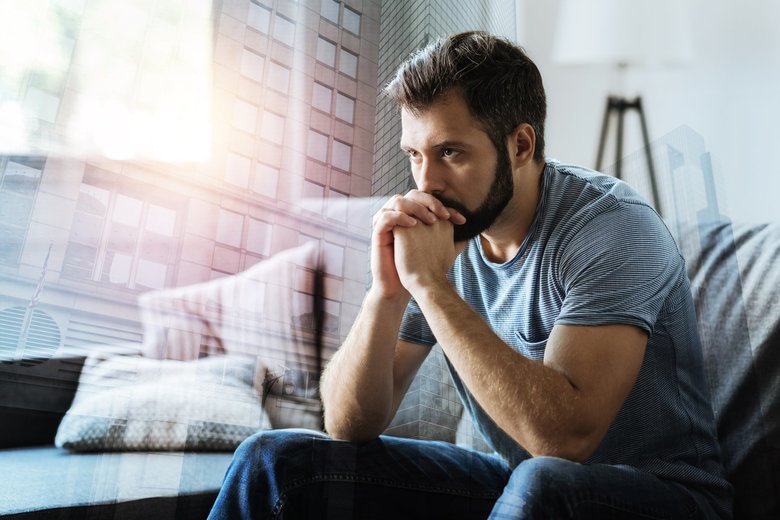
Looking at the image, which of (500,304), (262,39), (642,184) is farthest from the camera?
(642,184)

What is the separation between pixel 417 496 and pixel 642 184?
94 centimetres

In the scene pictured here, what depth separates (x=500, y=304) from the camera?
3.22ft

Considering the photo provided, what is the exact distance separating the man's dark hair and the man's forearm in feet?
1.11

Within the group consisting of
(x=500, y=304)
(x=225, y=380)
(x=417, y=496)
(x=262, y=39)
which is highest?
(x=262, y=39)

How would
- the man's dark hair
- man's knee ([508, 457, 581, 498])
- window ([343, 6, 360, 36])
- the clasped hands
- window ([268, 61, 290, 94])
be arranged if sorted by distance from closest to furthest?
man's knee ([508, 457, 581, 498]) < the clasped hands < the man's dark hair < window ([268, 61, 290, 94]) < window ([343, 6, 360, 36])

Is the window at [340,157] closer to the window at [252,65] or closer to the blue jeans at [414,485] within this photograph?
the window at [252,65]

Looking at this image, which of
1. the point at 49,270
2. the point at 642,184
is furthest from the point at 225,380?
the point at 642,184

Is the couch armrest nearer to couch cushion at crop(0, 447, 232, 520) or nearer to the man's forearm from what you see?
couch cushion at crop(0, 447, 232, 520)

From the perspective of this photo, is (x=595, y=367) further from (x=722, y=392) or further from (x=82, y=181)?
(x=82, y=181)

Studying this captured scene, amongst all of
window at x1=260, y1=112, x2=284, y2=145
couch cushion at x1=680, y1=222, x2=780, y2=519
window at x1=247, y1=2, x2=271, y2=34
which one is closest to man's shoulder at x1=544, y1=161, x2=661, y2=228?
couch cushion at x1=680, y1=222, x2=780, y2=519

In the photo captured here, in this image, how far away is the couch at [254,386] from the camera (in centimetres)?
93

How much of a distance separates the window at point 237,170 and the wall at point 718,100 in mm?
786

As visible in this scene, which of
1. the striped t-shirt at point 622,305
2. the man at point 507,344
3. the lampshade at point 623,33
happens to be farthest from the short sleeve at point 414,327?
the lampshade at point 623,33
